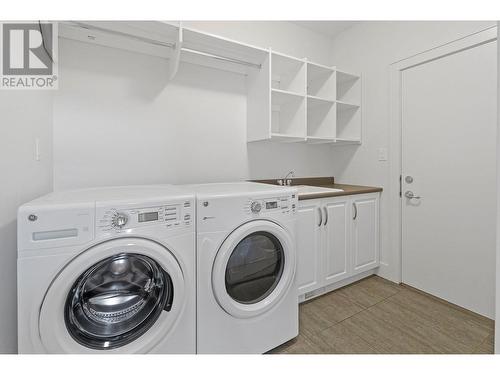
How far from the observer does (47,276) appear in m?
0.87

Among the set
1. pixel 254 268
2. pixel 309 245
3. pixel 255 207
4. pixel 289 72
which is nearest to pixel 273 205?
pixel 255 207

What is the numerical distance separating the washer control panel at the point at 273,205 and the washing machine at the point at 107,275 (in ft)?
1.05

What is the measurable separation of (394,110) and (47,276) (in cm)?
262

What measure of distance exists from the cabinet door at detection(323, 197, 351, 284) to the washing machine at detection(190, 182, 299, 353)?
1.98ft

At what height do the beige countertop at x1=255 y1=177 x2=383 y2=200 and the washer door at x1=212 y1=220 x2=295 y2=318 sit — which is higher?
the beige countertop at x1=255 y1=177 x2=383 y2=200

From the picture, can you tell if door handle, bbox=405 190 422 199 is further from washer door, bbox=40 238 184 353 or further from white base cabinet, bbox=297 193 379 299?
washer door, bbox=40 238 184 353

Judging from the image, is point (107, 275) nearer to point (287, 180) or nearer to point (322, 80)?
point (287, 180)

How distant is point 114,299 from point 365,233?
2.03 meters

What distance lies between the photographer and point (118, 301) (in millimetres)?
1088

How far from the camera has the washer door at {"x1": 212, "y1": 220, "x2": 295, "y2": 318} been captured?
120 centimetres

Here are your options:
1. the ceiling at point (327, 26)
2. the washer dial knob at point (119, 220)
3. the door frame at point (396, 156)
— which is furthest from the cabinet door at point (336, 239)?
the ceiling at point (327, 26)

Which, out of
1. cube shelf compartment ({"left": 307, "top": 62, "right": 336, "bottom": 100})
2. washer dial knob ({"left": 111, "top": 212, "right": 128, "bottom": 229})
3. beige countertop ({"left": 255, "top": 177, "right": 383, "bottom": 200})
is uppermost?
cube shelf compartment ({"left": 307, "top": 62, "right": 336, "bottom": 100})

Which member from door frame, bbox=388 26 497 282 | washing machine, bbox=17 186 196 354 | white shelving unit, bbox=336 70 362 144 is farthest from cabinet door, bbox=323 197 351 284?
washing machine, bbox=17 186 196 354

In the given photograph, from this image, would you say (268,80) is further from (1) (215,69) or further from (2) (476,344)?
(2) (476,344)
